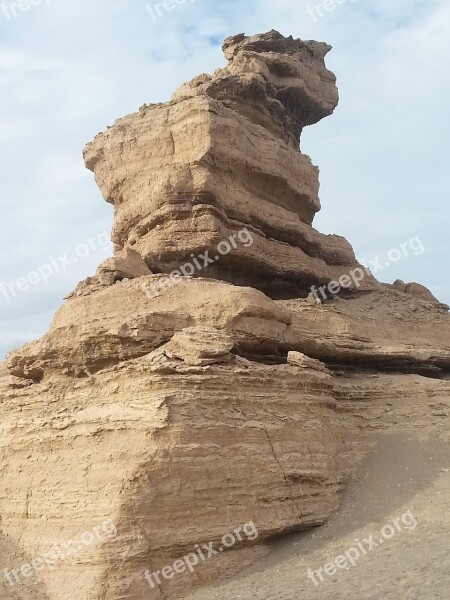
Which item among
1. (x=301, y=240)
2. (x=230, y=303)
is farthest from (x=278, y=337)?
(x=301, y=240)

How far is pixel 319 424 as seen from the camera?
1234 cm

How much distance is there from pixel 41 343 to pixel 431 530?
7.96 metres

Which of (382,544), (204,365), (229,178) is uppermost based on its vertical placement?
(229,178)

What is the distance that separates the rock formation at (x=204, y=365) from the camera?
10.1m

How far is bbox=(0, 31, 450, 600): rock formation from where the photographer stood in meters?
10.1

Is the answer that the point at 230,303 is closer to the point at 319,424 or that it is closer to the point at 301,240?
the point at 319,424

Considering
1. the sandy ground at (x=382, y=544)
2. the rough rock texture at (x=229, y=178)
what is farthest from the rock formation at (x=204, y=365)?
the sandy ground at (x=382, y=544)

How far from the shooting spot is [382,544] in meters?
10.4

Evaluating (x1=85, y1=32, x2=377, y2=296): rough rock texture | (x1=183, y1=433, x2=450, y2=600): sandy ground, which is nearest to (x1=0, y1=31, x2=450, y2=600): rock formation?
(x1=85, y1=32, x2=377, y2=296): rough rock texture

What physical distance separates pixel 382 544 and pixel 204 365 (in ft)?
13.3

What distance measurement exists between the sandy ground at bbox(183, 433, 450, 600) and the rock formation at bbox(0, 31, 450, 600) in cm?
39

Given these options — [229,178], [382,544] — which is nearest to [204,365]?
[382,544]

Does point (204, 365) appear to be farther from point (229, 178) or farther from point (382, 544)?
point (229, 178)

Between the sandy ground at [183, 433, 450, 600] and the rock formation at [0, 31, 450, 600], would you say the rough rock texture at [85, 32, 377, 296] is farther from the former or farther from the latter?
the sandy ground at [183, 433, 450, 600]
